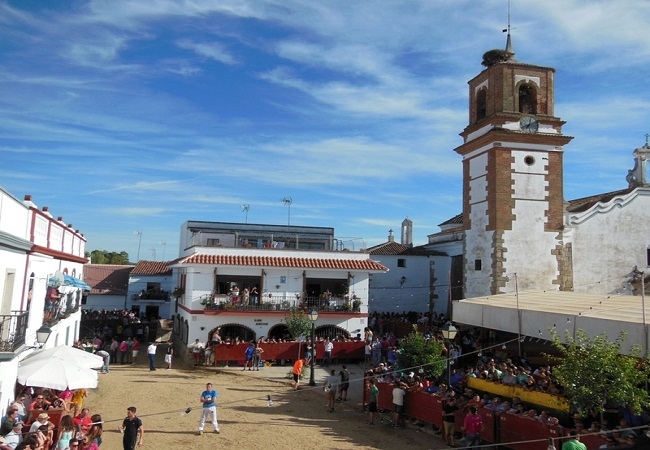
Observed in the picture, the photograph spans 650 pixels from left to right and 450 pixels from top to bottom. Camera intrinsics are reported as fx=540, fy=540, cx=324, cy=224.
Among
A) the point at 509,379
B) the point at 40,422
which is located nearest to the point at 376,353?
the point at 509,379

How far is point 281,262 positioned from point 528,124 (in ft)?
45.3

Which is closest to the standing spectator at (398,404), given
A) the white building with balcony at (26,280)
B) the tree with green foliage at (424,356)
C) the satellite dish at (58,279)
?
the tree with green foliage at (424,356)

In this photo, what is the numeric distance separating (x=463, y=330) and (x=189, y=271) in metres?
14.2

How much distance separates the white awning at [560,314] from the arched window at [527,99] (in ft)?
30.8

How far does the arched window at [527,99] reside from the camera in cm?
2498

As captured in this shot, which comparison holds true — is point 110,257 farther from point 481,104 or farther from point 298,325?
point 481,104

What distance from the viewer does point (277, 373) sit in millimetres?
24281

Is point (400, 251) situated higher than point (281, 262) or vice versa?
point (400, 251)

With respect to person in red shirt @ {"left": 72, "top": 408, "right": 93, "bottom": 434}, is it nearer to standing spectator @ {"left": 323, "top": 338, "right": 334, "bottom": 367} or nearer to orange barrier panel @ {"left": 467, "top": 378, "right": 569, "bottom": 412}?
orange barrier panel @ {"left": 467, "top": 378, "right": 569, "bottom": 412}

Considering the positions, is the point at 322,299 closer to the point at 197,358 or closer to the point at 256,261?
the point at 256,261

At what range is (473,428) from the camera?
43.5 feet

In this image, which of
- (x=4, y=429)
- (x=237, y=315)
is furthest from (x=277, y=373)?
→ (x=4, y=429)

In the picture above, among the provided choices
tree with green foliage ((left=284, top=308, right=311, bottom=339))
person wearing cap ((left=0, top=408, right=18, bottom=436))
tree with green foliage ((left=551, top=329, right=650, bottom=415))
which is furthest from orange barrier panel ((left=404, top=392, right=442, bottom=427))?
person wearing cap ((left=0, top=408, right=18, bottom=436))

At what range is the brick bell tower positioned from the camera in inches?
939
